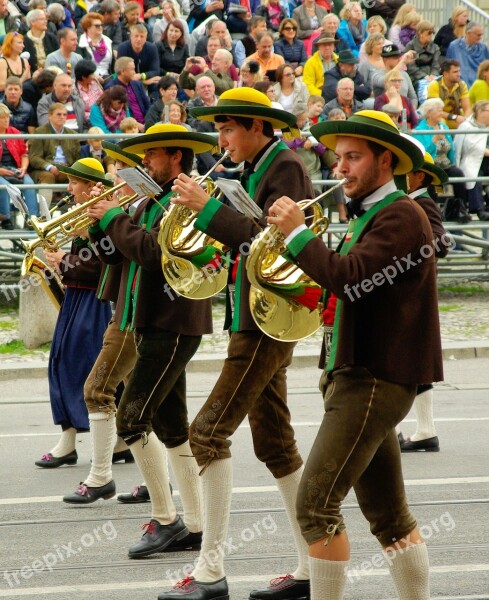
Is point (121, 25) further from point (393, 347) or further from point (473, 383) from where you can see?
point (393, 347)

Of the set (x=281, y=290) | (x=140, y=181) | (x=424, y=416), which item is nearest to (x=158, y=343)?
(x=140, y=181)

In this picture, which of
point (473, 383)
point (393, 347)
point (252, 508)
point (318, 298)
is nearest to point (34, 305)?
point (473, 383)

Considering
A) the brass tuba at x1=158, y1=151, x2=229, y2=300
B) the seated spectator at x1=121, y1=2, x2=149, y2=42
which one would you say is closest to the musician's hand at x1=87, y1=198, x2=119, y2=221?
the brass tuba at x1=158, y1=151, x2=229, y2=300

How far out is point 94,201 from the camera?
6.48 metres

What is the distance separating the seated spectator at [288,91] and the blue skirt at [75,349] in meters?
7.37

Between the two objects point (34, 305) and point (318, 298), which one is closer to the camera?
point (318, 298)

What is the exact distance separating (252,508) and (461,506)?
1170 mm

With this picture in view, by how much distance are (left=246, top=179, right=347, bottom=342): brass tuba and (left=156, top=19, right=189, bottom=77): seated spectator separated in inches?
465

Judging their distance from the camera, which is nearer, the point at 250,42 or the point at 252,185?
the point at 252,185

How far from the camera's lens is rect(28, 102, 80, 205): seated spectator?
13.4 meters

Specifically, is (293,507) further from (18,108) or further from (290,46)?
(290,46)

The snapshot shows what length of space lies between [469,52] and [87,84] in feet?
20.2

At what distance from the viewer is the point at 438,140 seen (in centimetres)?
1398

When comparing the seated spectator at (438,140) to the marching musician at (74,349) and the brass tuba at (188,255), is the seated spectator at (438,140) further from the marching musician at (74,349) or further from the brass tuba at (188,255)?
A: the brass tuba at (188,255)
